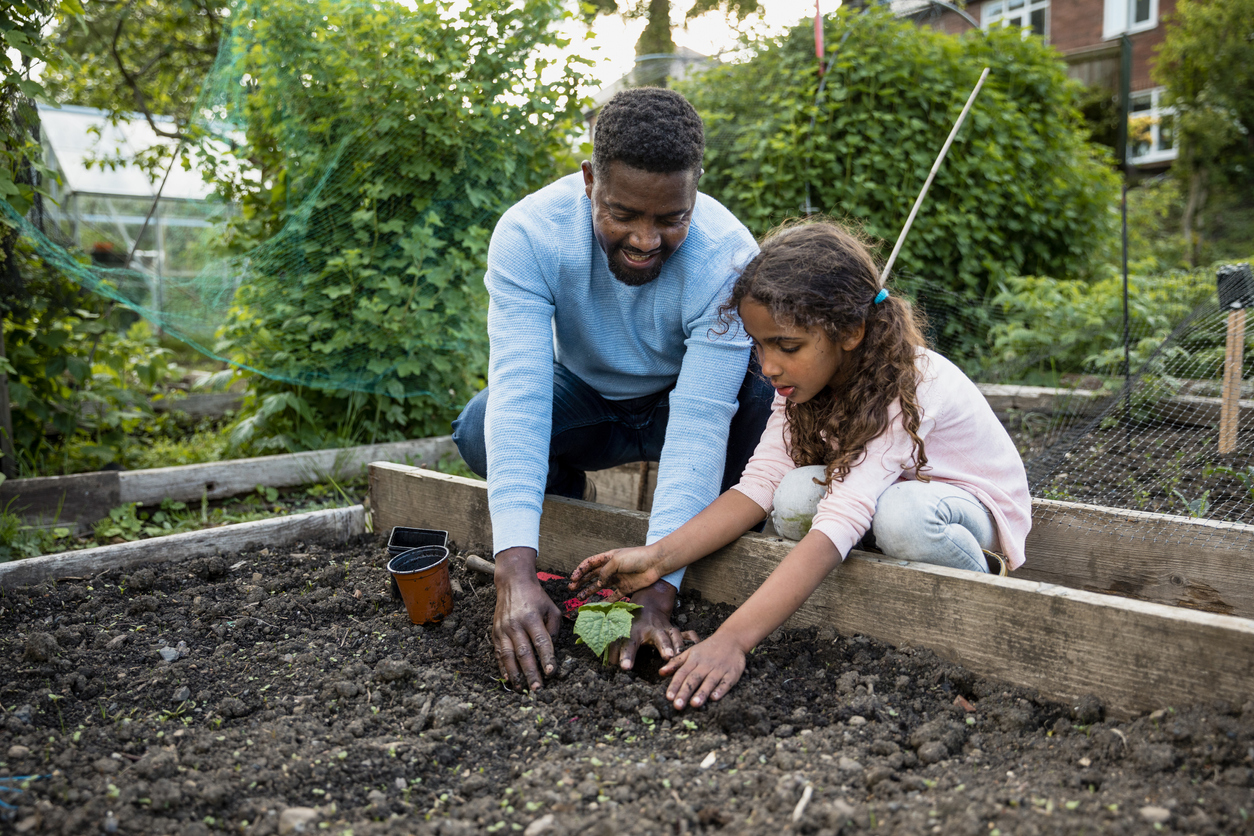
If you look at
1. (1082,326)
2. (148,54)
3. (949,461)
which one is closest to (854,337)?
(949,461)

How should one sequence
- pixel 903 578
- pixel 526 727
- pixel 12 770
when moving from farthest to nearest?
pixel 903 578 → pixel 526 727 → pixel 12 770

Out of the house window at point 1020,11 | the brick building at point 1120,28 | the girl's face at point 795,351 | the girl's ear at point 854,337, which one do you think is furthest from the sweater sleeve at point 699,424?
the house window at point 1020,11

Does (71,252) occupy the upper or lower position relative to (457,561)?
upper

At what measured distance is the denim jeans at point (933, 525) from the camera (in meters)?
1.71

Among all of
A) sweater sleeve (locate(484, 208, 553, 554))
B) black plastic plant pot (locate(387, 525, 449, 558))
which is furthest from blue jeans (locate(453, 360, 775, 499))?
sweater sleeve (locate(484, 208, 553, 554))

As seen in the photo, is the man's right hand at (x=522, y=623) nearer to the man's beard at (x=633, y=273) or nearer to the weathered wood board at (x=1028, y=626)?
the weathered wood board at (x=1028, y=626)

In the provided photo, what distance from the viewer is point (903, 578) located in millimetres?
1687

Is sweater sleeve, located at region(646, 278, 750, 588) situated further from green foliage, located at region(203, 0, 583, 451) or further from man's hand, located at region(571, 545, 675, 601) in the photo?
green foliage, located at region(203, 0, 583, 451)

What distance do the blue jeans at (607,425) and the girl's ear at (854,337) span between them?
56 cm

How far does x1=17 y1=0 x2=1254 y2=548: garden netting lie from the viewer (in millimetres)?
3570

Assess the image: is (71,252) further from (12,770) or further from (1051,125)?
(1051,125)

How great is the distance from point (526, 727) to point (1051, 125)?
5.47m

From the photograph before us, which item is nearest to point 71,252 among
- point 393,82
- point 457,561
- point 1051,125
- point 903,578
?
point 393,82

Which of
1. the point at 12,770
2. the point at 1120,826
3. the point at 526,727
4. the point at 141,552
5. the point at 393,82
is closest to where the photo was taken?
the point at 1120,826
